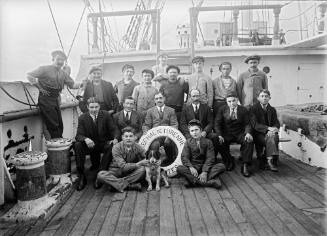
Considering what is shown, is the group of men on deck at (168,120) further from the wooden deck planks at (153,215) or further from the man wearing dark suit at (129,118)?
the wooden deck planks at (153,215)

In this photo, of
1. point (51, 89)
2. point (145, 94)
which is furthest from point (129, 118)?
point (51, 89)

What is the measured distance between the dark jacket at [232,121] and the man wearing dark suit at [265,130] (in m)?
0.13

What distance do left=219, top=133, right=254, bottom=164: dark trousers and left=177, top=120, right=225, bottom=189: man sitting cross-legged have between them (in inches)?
24.6

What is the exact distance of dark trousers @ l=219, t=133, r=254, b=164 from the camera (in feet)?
16.4

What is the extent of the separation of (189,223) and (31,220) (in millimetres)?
1663

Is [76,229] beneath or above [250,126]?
beneath

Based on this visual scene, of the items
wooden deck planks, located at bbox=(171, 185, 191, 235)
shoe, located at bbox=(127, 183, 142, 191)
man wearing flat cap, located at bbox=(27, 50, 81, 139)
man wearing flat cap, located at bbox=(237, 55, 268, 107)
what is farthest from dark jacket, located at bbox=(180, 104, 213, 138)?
man wearing flat cap, located at bbox=(27, 50, 81, 139)

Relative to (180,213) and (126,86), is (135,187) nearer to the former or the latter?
(180,213)

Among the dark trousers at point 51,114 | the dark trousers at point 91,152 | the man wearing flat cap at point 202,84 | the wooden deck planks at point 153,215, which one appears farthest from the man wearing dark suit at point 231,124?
the dark trousers at point 51,114

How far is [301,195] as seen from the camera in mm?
4008

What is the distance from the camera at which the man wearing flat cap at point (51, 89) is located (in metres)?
4.71

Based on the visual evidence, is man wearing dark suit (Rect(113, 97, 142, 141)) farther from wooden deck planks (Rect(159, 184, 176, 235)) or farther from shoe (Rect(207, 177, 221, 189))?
shoe (Rect(207, 177, 221, 189))

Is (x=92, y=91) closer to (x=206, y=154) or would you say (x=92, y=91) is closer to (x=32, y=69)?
(x=32, y=69)

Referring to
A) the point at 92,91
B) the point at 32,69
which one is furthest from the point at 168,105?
the point at 32,69
